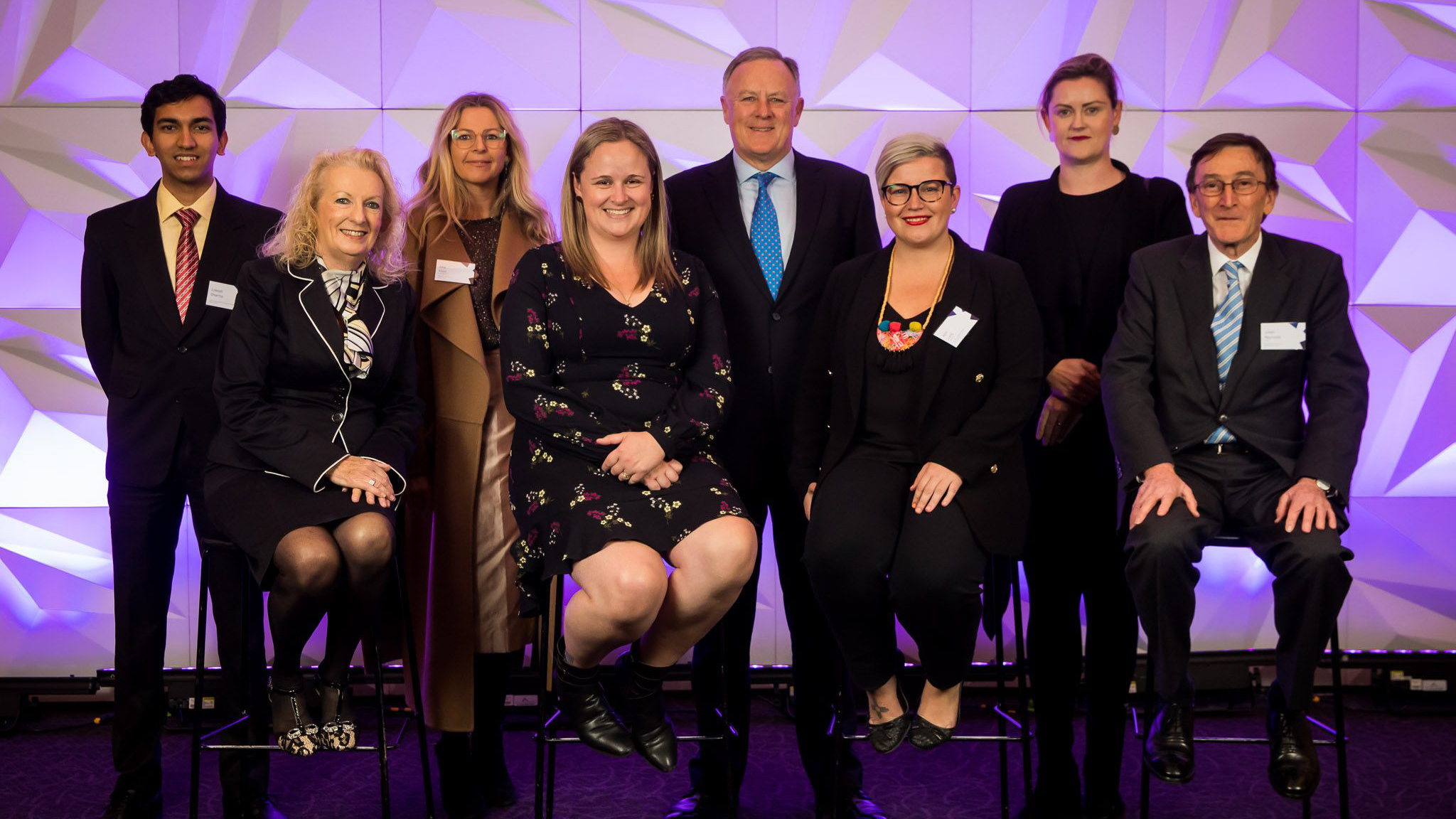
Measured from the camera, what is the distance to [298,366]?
295cm

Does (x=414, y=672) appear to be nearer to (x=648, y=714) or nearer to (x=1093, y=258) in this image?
(x=648, y=714)

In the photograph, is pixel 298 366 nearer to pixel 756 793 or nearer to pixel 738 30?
pixel 756 793

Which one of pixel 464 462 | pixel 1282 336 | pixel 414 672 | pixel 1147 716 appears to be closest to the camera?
pixel 1147 716

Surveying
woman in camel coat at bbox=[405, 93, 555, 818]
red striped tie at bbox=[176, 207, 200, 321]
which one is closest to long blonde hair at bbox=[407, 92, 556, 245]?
woman in camel coat at bbox=[405, 93, 555, 818]

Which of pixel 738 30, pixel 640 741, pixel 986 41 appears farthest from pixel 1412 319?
pixel 640 741

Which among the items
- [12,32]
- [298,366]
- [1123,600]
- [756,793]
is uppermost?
[12,32]

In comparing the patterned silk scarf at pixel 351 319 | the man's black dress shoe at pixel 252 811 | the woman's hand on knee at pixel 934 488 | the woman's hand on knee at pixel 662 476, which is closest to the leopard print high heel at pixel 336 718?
the man's black dress shoe at pixel 252 811

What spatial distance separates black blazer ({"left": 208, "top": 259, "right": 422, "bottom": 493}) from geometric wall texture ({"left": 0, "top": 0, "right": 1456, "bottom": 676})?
56.4 inches

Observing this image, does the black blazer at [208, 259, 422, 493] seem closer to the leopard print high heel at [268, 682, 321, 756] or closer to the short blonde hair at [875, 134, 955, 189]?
the leopard print high heel at [268, 682, 321, 756]

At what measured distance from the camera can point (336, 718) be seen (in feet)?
9.15

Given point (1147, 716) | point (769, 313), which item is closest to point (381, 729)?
point (769, 313)

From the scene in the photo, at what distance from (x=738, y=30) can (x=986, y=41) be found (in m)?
0.95

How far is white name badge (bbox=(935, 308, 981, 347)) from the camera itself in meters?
2.87

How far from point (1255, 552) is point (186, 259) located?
3.10 metres
